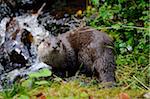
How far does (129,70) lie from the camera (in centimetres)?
511

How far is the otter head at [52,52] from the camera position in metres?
5.38

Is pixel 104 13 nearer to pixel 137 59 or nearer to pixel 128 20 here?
pixel 128 20

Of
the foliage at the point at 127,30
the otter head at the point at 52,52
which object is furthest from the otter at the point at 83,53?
the foliage at the point at 127,30

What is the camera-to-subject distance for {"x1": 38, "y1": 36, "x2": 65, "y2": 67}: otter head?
538 cm

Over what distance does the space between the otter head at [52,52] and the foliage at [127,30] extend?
0.55 metres

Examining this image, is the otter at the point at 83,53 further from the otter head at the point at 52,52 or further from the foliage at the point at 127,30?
the foliage at the point at 127,30

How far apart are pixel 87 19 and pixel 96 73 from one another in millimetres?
1649

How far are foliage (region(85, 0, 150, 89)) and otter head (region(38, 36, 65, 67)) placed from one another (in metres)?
0.55

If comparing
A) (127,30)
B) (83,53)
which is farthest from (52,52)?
(127,30)

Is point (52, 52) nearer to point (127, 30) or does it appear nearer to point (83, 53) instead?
point (83, 53)

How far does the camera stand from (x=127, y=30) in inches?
232

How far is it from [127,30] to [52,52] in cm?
109

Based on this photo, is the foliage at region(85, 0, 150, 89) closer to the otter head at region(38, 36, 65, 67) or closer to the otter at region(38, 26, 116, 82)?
the otter at region(38, 26, 116, 82)

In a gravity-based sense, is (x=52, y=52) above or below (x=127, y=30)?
below
